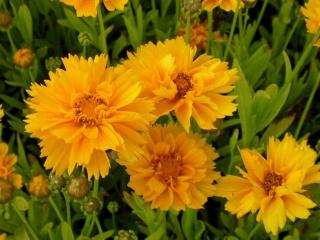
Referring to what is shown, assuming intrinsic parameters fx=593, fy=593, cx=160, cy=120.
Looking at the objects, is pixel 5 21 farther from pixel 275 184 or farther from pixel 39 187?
pixel 275 184

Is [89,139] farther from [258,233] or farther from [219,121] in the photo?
[258,233]

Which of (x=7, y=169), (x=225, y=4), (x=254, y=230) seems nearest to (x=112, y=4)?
(x=225, y=4)

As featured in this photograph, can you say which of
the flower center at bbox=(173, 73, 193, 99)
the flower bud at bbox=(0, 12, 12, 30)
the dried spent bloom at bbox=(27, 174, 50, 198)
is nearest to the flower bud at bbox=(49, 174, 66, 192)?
the dried spent bloom at bbox=(27, 174, 50, 198)

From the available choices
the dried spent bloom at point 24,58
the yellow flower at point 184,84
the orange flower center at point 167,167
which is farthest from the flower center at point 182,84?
the dried spent bloom at point 24,58

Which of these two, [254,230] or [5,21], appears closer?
[254,230]

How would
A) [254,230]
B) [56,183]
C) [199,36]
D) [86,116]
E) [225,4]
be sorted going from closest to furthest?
1. [86,116]
2. [56,183]
3. [254,230]
4. [225,4]
5. [199,36]
